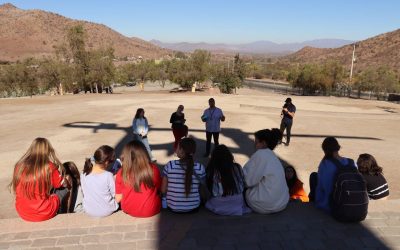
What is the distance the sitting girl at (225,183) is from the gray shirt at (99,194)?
49.7 inches

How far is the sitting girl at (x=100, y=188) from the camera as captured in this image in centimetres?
439

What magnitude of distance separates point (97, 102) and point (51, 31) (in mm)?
122725

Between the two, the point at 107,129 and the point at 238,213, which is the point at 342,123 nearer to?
the point at 107,129

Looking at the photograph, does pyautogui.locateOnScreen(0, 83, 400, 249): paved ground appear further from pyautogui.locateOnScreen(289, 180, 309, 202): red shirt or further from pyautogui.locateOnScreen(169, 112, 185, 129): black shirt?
pyautogui.locateOnScreen(169, 112, 185, 129): black shirt

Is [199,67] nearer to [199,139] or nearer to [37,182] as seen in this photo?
[199,139]

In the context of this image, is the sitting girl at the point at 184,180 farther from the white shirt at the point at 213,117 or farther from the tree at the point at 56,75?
the tree at the point at 56,75

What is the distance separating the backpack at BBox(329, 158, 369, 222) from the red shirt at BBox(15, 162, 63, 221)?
3473mm

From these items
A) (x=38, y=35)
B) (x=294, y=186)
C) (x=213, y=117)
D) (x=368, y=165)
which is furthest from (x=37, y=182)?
(x=38, y=35)

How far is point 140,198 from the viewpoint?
171 inches

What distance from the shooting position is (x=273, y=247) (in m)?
3.93

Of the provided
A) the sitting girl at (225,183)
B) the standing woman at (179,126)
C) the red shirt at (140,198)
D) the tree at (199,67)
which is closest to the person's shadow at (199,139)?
the standing woman at (179,126)

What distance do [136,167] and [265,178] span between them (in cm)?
161

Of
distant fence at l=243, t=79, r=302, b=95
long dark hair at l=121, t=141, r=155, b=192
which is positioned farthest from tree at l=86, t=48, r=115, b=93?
distant fence at l=243, t=79, r=302, b=95

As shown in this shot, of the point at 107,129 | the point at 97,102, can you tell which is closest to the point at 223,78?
the point at 97,102
